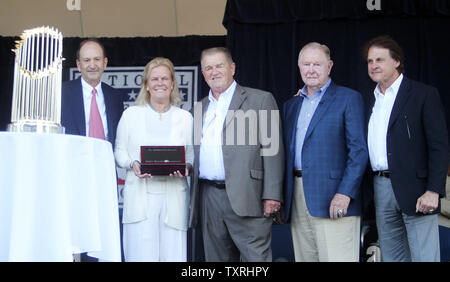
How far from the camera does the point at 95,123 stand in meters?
3.85

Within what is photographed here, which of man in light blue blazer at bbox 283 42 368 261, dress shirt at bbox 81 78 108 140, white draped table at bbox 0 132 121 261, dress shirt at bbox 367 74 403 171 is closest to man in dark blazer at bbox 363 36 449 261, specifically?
dress shirt at bbox 367 74 403 171

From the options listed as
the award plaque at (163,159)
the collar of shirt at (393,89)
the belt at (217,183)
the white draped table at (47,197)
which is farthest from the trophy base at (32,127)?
the collar of shirt at (393,89)

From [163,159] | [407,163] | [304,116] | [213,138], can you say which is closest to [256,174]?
[213,138]

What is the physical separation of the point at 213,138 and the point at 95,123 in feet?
2.76

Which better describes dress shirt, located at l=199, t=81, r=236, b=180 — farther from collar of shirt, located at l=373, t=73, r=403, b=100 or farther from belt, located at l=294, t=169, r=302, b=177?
collar of shirt, located at l=373, t=73, r=403, b=100

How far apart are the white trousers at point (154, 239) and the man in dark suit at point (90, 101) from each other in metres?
0.68

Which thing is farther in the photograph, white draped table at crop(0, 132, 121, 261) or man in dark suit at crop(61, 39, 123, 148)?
man in dark suit at crop(61, 39, 123, 148)

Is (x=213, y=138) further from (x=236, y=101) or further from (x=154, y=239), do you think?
(x=154, y=239)

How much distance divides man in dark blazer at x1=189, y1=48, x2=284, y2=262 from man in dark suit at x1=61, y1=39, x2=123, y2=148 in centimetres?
66

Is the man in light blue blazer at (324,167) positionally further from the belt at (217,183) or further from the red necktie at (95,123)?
the red necktie at (95,123)

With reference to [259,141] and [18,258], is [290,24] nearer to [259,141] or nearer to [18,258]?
[259,141]

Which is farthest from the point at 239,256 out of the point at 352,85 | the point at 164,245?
the point at 352,85

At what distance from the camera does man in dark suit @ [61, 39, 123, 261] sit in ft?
12.6
